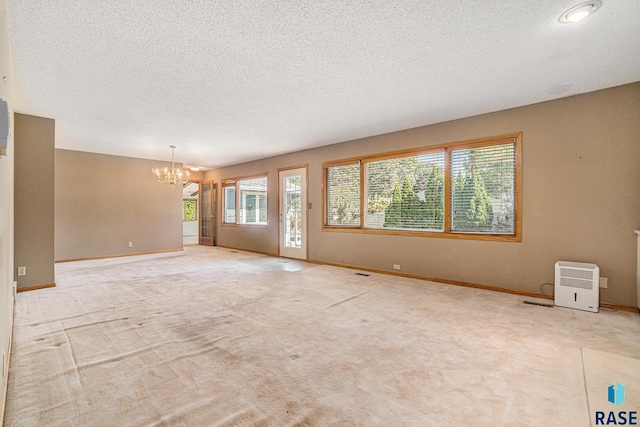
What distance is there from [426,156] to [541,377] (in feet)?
11.9

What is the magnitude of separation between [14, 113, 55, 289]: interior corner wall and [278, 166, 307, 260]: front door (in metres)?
4.31

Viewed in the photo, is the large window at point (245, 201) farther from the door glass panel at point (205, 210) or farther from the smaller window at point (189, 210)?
the smaller window at point (189, 210)

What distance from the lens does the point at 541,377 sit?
6.56 ft

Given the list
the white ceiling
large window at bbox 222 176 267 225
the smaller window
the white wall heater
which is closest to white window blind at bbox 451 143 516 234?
the white ceiling

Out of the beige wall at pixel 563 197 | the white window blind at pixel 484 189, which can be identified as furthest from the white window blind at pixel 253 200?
the white window blind at pixel 484 189

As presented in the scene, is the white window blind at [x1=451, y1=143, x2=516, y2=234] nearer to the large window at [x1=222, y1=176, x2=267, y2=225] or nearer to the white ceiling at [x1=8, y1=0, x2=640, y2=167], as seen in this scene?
the white ceiling at [x1=8, y1=0, x2=640, y2=167]

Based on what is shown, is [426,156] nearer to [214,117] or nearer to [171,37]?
[214,117]

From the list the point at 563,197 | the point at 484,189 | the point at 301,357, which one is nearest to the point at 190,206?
the point at 484,189

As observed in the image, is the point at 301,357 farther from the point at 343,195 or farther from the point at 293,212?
the point at 293,212

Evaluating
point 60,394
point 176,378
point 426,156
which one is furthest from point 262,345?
point 426,156

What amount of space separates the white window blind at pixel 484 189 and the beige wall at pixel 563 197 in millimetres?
202

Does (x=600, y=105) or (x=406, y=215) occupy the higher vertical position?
(x=600, y=105)

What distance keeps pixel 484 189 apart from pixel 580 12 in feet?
8.29

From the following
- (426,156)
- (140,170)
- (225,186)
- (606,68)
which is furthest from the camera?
(225,186)
